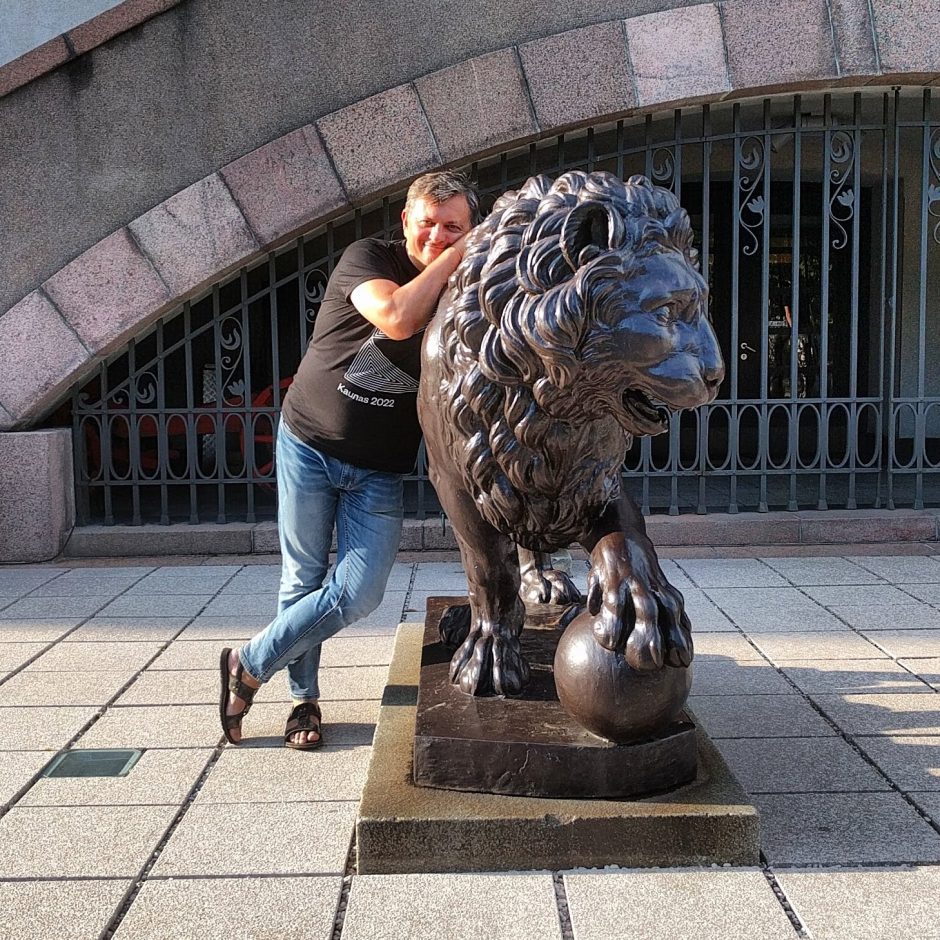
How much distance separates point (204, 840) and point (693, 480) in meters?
8.00

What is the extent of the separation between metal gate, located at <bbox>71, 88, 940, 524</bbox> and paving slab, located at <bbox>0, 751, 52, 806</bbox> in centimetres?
364

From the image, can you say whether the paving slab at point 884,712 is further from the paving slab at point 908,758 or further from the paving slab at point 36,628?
the paving slab at point 36,628

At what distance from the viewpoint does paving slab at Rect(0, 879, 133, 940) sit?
2.32 m

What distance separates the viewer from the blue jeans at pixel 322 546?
3.34 meters

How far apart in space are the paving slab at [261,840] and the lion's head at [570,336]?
1.02 m

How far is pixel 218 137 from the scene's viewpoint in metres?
6.57

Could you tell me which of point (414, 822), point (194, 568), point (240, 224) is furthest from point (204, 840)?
point (240, 224)

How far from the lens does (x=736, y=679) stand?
4.04m

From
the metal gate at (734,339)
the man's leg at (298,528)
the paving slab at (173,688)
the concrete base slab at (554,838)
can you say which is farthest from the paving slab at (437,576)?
the concrete base slab at (554,838)

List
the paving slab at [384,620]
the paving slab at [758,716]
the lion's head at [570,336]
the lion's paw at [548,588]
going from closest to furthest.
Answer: the lion's head at [570,336] → the paving slab at [758,716] → the lion's paw at [548,588] → the paving slab at [384,620]

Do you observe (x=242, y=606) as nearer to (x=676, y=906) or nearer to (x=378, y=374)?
(x=378, y=374)

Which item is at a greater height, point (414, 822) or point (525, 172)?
point (525, 172)

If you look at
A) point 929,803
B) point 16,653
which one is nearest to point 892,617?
point 929,803

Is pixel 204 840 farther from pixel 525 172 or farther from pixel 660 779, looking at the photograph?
pixel 525 172
